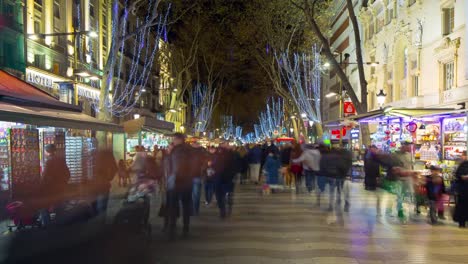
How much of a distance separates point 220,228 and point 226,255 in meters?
2.22

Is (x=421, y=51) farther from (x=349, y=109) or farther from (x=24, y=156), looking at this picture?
(x=24, y=156)

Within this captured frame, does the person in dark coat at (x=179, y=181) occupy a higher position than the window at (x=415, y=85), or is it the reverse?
the window at (x=415, y=85)

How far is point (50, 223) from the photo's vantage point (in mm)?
9570

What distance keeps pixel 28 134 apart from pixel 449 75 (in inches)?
707

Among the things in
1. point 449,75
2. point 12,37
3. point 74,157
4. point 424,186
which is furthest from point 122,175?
point 449,75

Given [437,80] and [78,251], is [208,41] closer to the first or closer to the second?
[437,80]

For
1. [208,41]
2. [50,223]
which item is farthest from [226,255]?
[208,41]

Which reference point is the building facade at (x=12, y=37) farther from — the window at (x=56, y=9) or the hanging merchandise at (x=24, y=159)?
the hanging merchandise at (x=24, y=159)

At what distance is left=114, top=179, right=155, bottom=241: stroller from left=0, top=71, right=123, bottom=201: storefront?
2571mm

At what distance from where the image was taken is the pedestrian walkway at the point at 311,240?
23.7ft

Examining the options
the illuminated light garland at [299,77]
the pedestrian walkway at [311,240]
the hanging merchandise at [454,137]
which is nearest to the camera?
the pedestrian walkway at [311,240]

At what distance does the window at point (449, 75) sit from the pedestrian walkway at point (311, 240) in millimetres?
12040

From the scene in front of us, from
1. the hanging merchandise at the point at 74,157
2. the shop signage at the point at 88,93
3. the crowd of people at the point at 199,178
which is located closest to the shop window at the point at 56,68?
the shop signage at the point at 88,93

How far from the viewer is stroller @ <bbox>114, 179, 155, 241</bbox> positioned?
Result: 8.45m
